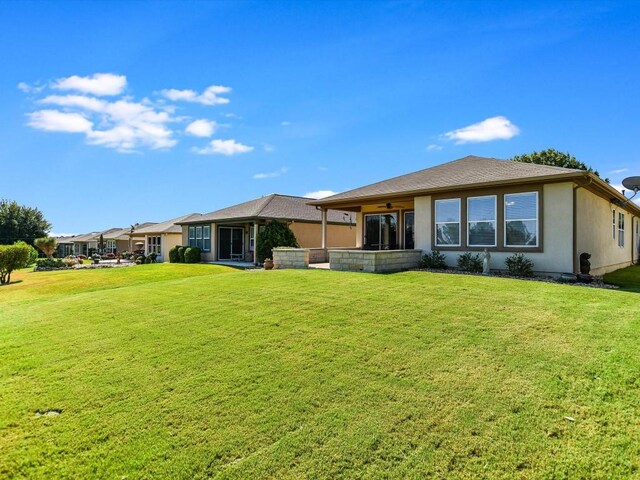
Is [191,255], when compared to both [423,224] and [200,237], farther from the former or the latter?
[423,224]

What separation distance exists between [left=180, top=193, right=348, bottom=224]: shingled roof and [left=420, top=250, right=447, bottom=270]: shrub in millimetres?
10205

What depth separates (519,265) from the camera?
11711mm

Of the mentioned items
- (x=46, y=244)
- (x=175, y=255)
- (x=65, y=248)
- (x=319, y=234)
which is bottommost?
(x=65, y=248)

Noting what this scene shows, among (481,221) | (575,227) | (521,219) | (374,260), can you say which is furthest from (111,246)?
(575,227)

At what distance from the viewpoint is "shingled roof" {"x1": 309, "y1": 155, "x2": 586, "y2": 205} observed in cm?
1187

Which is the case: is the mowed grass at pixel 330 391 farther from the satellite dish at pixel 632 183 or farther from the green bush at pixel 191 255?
the green bush at pixel 191 255

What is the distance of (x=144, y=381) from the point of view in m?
4.50

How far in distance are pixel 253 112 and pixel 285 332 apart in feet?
39.1

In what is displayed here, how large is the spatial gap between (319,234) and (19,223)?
44.6m

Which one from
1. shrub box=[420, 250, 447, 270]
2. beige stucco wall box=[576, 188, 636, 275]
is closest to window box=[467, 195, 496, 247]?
shrub box=[420, 250, 447, 270]

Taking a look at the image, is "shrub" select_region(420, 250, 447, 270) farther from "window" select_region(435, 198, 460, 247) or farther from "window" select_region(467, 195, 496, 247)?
"window" select_region(467, 195, 496, 247)

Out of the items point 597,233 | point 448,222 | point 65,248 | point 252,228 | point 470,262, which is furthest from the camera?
point 65,248

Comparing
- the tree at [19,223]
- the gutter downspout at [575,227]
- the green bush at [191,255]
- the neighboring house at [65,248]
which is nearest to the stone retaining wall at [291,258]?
the gutter downspout at [575,227]

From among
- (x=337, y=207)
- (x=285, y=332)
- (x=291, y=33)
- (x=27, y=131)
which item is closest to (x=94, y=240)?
(x=27, y=131)
